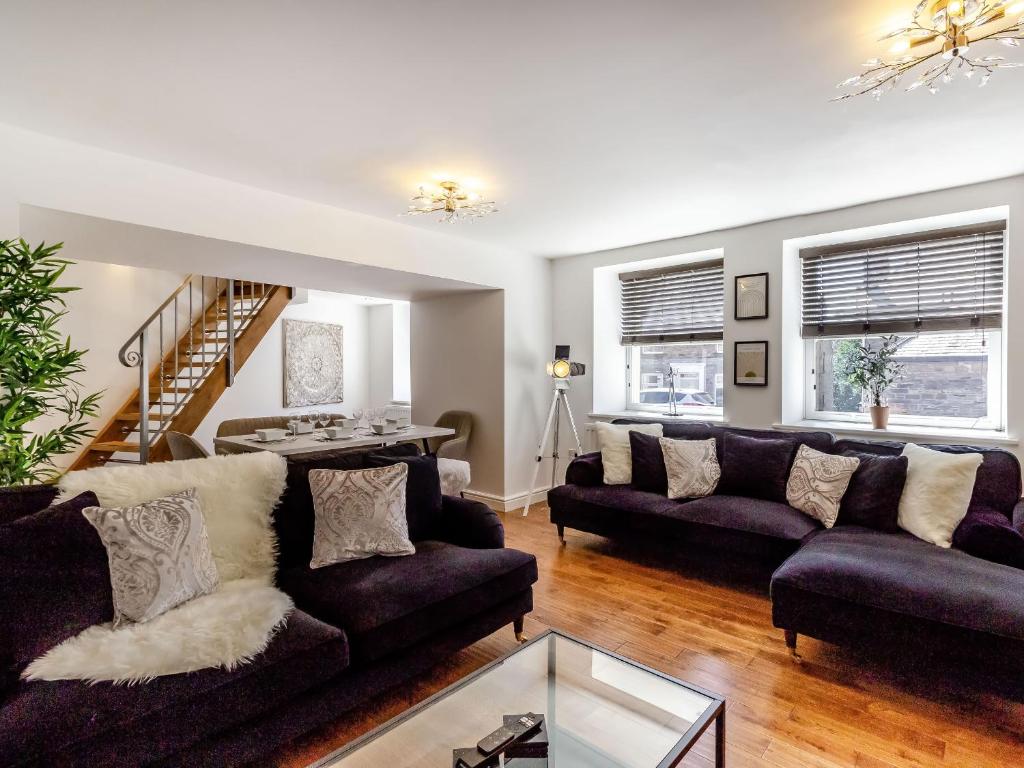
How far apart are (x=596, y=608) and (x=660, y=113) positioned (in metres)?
2.52

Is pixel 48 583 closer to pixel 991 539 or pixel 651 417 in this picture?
pixel 991 539

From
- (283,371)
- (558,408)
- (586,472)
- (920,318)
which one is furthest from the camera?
(283,371)

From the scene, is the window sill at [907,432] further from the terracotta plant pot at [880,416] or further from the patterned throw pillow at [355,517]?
the patterned throw pillow at [355,517]

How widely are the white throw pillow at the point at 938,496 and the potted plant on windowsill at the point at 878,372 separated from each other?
1.05 m

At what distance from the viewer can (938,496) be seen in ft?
9.16

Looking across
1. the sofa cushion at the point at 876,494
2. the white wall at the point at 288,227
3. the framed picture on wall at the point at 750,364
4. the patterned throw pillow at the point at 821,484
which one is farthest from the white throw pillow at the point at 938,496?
the white wall at the point at 288,227

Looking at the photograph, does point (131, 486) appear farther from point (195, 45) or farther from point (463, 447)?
point (463, 447)

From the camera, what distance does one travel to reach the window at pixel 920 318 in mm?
3615

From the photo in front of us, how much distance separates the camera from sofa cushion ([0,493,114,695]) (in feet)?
5.31

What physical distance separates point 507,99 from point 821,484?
2.70 m

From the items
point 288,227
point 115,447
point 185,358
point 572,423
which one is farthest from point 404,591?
point 185,358

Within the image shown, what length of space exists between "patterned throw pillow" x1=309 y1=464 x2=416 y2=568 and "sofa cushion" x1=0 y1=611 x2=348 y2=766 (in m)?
0.60

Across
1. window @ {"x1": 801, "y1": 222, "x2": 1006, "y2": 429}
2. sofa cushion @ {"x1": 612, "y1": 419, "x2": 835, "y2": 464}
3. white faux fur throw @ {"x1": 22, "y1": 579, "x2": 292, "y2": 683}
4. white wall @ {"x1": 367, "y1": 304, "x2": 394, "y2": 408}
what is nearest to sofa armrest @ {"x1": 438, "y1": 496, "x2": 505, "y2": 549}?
white faux fur throw @ {"x1": 22, "y1": 579, "x2": 292, "y2": 683}

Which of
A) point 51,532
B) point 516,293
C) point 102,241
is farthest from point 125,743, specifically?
point 516,293
